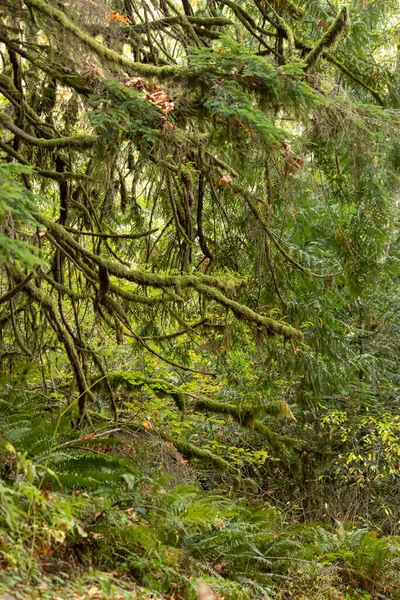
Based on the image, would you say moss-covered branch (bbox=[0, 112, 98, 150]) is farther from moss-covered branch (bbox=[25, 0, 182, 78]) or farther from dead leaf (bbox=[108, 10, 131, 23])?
dead leaf (bbox=[108, 10, 131, 23])

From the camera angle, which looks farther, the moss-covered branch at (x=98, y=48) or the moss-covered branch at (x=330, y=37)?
the moss-covered branch at (x=330, y=37)

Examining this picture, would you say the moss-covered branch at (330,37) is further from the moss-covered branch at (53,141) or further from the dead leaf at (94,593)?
the dead leaf at (94,593)

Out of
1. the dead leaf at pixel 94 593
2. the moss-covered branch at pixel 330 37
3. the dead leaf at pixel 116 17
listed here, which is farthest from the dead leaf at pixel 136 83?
the dead leaf at pixel 94 593

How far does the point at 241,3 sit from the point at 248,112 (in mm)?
2968

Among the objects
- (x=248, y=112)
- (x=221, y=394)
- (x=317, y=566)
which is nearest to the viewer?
(x=248, y=112)

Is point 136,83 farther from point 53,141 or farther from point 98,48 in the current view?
point 53,141

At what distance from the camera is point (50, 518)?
298 cm

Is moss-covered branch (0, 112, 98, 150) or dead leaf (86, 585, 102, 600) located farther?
moss-covered branch (0, 112, 98, 150)

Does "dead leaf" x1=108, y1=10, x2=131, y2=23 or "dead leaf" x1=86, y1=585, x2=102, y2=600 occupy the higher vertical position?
"dead leaf" x1=108, y1=10, x2=131, y2=23

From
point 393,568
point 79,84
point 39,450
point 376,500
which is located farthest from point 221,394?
point 79,84

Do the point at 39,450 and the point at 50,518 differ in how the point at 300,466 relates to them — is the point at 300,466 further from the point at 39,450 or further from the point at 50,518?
the point at 50,518

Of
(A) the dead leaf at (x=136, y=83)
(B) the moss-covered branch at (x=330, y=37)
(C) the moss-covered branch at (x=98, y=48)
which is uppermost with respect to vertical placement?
(B) the moss-covered branch at (x=330, y=37)

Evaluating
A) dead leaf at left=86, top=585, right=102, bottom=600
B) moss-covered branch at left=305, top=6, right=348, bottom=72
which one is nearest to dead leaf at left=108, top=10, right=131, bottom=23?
moss-covered branch at left=305, top=6, right=348, bottom=72

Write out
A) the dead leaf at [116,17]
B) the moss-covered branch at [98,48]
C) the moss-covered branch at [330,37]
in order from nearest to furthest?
the moss-covered branch at [98,48] → the moss-covered branch at [330,37] → the dead leaf at [116,17]
